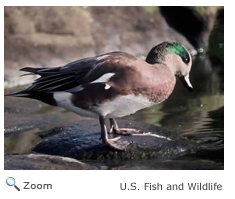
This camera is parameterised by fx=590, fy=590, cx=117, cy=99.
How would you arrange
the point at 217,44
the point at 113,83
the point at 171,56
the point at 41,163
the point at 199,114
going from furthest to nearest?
the point at 217,44
the point at 199,114
the point at 171,56
the point at 113,83
the point at 41,163

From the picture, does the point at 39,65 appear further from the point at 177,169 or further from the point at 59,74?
the point at 177,169

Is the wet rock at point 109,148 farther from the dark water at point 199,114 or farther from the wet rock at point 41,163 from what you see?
the wet rock at point 41,163

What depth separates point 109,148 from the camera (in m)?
5.53

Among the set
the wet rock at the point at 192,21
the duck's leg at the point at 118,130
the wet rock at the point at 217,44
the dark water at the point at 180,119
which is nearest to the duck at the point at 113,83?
the duck's leg at the point at 118,130

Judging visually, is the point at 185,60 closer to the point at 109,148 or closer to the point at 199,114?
the point at 109,148

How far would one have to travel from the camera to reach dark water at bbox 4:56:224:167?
6074 millimetres

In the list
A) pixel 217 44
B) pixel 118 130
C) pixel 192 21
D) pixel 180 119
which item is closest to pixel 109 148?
pixel 118 130

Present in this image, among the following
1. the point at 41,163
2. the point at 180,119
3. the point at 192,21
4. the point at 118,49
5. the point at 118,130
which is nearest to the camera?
the point at 41,163

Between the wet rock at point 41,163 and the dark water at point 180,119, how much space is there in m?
0.92

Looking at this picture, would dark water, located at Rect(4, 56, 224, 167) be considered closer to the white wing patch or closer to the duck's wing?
the duck's wing

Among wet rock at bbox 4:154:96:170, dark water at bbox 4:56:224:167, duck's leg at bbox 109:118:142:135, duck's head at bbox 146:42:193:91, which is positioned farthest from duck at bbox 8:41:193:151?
dark water at bbox 4:56:224:167

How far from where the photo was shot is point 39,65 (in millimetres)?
10172

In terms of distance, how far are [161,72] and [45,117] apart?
2577mm

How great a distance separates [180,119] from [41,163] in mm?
2550
